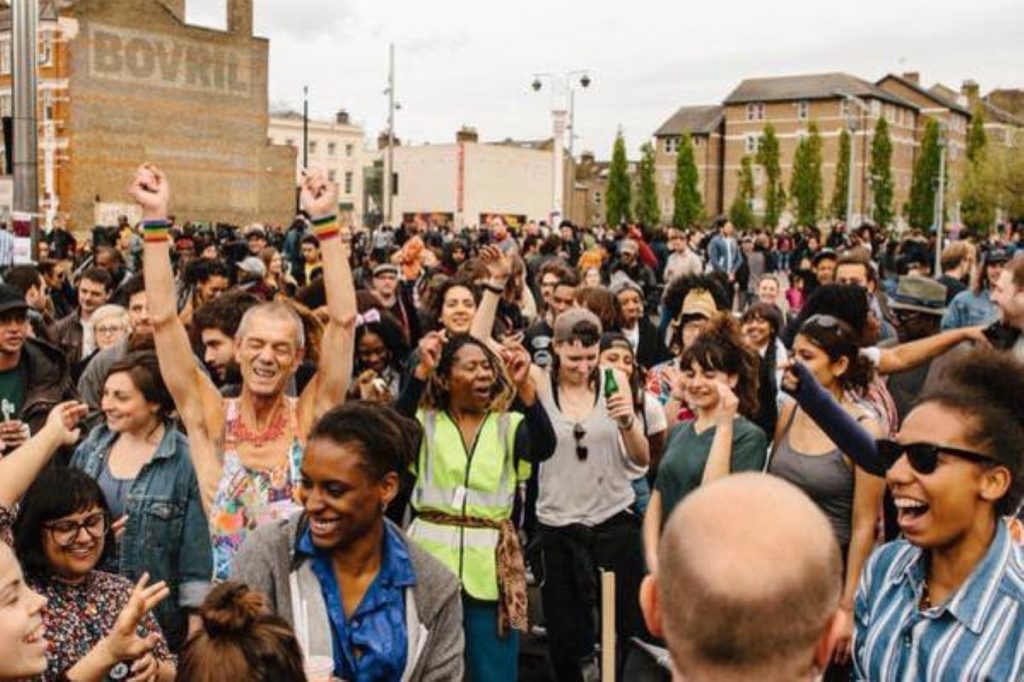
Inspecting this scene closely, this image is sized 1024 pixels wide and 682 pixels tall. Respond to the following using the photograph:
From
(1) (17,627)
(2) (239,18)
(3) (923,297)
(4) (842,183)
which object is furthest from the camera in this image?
(4) (842,183)

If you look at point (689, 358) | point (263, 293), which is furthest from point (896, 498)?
point (263, 293)

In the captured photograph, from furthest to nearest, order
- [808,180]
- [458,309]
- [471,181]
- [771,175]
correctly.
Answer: [771,175] → [808,180] → [471,181] → [458,309]

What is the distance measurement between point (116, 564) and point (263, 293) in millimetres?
4809

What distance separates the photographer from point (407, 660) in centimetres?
316

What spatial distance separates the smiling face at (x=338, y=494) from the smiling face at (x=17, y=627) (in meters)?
0.76

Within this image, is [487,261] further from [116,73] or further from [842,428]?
[116,73]

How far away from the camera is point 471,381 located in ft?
15.8

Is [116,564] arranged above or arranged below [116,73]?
below


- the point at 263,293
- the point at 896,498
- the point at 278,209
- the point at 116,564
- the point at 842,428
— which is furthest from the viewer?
the point at 278,209

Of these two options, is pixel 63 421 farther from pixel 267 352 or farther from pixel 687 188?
pixel 687 188

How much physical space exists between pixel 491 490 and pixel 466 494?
0.34 feet

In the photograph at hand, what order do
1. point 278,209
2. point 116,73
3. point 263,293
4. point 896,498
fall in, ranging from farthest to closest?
point 278,209 < point 116,73 < point 263,293 < point 896,498

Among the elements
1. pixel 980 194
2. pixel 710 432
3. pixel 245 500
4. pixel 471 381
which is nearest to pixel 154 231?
pixel 245 500

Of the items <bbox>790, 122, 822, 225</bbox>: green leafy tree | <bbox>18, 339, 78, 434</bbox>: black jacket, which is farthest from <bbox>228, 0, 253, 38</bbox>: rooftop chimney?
<bbox>18, 339, 78, 434</bbox>: black jacket
